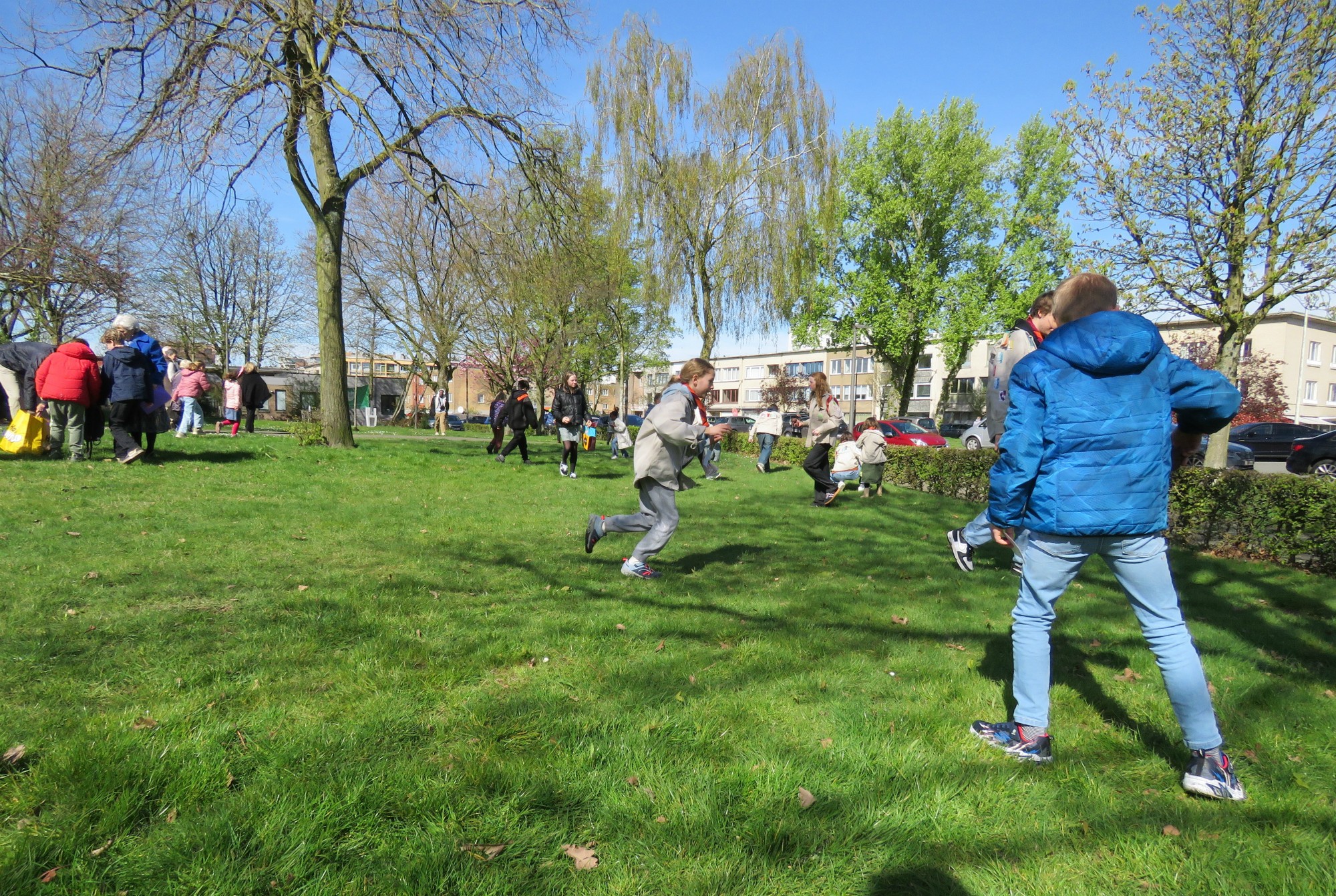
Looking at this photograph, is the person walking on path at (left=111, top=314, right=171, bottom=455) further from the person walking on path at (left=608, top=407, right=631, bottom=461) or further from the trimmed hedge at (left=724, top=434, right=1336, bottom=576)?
the trimmed hedge at (left=724, top=434, right=1336, bottom=576)

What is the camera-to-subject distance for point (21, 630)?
3.57 metres

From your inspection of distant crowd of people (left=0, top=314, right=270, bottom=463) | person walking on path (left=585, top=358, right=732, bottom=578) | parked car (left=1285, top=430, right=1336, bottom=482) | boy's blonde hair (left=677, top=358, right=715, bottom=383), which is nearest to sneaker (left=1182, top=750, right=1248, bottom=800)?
person walking on path (left=585, top=358, right=732, bottom=578)

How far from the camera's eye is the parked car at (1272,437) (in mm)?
23594

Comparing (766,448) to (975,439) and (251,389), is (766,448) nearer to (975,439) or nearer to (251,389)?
(251,389)

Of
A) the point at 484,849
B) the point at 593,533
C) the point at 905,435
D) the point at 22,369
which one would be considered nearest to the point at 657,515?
the point at 593,533

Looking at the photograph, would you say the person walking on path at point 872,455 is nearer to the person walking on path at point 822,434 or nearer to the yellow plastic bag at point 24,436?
the person walking on path at point 822,434

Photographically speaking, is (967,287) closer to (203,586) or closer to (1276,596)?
(1276,596)

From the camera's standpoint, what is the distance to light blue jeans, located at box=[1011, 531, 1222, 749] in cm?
263

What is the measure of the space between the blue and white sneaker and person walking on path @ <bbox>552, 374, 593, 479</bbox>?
10.0 metres

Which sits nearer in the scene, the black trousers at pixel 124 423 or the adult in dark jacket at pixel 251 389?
the black trousers at pixel 124 423

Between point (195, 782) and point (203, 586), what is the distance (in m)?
2.71

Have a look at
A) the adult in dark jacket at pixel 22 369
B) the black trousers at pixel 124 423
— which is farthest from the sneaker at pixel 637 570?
the adult in dark jacket at pixel 22 369

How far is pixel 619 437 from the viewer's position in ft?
59.2

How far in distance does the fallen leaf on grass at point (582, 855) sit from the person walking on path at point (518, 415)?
11268 millimetres
